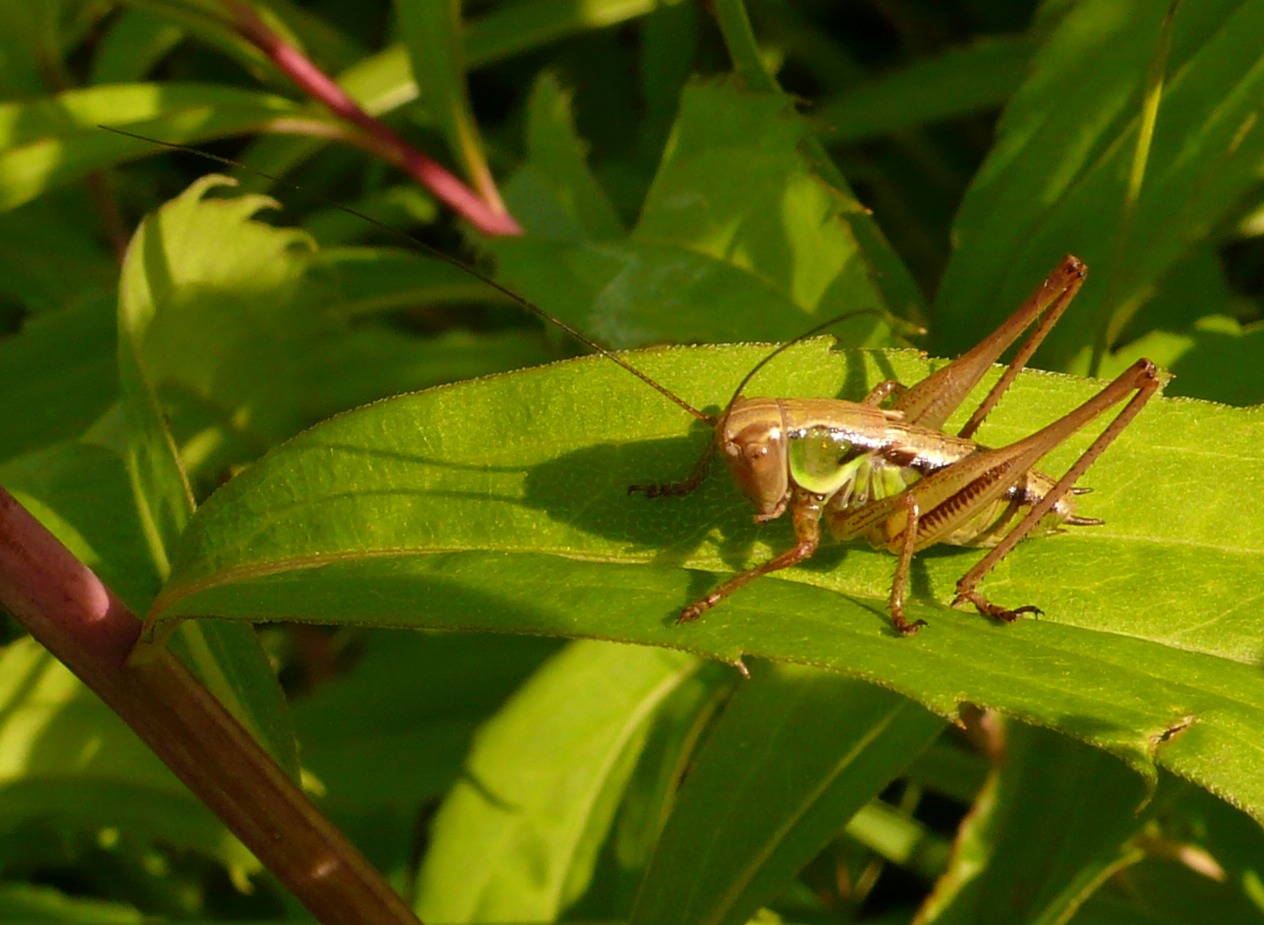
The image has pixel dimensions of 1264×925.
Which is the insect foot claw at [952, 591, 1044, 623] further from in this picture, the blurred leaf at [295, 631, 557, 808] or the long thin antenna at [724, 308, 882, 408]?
the blurred leaf at [295, 631, 557, 808]

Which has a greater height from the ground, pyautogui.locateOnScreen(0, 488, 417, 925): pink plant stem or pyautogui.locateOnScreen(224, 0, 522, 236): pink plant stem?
pyautogui.locateOnScreen(224, 0, 522, 236): pink plant stem

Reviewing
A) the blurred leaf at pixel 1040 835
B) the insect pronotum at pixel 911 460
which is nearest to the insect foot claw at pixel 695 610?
the insect pronotum at pixel 911 460

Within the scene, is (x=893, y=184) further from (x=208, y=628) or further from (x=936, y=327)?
(x=208, y=628)

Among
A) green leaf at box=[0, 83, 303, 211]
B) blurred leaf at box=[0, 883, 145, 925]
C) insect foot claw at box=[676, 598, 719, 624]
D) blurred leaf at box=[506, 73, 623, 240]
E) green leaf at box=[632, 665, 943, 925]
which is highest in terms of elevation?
green leaf at box=[0, 83, 303, 211]

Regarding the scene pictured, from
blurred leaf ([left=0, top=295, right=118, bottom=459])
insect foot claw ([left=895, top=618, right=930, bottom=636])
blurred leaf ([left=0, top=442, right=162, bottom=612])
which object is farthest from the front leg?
blurred leaf ([left=0, top=295, right=118, bottom=459])

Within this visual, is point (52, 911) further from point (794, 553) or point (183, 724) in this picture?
point (794, 553)

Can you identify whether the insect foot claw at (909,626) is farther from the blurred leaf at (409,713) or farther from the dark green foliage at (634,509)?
the blurred leaf at (409,713)
